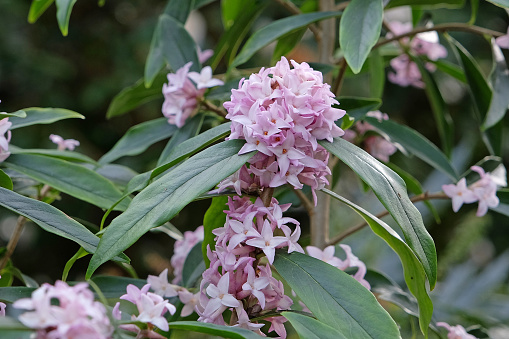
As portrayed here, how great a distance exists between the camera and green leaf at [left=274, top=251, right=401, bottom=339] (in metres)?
0.46

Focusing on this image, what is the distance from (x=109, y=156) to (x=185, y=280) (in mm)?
192

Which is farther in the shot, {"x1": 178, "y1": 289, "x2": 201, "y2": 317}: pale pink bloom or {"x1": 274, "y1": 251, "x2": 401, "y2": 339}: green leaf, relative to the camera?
{"x1": 178, "y1": 289, "x2": 201, "y2": 317}: pale pink bloom

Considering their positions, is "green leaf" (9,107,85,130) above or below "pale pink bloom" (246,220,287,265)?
above

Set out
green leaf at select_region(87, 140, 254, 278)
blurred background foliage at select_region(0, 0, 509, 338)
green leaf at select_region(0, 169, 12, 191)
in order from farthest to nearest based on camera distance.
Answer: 1. blurred background foliage at select_region(0, 0, 509, 338)
2. green leaf at select_region(0, 169, 12, 191)
3. green leaf at select_region(87, 140, 254, 278)

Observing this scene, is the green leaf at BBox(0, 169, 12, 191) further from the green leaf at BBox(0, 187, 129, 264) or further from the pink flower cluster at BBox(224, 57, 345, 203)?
the pink flower cluster at BBox(224, 57, 345, 203)

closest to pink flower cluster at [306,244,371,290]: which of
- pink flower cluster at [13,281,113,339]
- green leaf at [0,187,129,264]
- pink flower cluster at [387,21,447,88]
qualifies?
green leaf at [0,187,129,264]

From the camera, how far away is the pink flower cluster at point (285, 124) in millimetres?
484

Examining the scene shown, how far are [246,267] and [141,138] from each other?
36 centimetres

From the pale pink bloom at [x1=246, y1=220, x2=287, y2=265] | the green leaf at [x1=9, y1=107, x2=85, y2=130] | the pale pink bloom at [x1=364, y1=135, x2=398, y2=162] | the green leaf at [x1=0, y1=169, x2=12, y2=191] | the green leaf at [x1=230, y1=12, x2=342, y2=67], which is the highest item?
the green leaf at [x1=230, y1=12, x2=342, y2=67]

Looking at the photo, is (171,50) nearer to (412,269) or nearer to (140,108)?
(412,269)

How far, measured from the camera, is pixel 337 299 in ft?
1.58

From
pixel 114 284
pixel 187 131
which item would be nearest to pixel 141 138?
pixel 187 131

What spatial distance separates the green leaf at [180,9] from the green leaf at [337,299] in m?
0.53

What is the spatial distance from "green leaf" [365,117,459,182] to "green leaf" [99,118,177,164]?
0.30m
